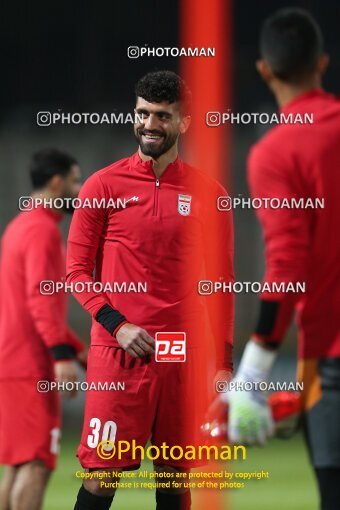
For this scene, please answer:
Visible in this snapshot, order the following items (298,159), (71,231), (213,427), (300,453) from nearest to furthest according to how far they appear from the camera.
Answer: (298,159)
(213,427)
(71,231)
(300,453)

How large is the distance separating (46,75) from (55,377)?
0.95 m

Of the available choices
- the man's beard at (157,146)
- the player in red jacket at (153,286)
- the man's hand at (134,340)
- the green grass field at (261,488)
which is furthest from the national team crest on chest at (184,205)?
the green grass field at (261,488)

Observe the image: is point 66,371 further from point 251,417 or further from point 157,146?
point 251,417

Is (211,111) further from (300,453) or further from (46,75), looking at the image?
(300,453)

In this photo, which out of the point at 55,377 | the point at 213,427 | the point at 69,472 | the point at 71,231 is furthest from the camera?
the point at 69,472

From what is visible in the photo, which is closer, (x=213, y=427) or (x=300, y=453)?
(x=213, y=427)

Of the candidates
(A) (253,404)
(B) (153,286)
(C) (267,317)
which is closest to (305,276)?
(C) (267,317)

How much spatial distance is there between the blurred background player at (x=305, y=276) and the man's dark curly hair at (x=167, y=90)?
0.72 m

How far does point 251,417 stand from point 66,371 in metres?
1.18

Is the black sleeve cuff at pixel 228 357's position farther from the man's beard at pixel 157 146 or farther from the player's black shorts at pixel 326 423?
the player's black shorts at pixel 326 423

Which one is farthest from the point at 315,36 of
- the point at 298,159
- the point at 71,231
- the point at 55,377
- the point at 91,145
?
the point at 55,377

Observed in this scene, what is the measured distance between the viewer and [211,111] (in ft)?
11.5

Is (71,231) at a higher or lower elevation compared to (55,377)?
higher

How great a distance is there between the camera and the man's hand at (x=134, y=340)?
132 inches
